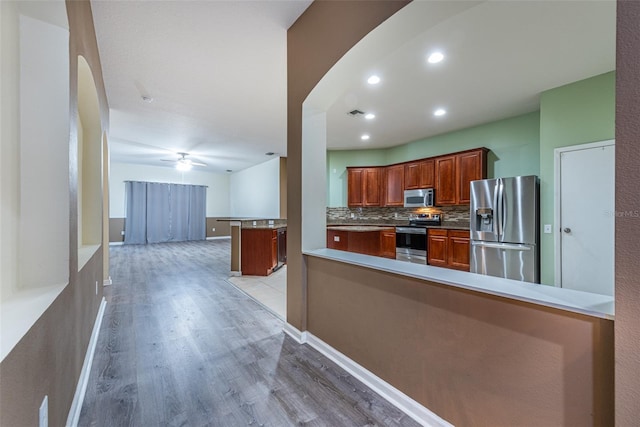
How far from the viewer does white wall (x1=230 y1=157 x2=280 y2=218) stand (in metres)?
8.09

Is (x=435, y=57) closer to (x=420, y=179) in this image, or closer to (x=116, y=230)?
(x=420, y=179)

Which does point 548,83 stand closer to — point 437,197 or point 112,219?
point 437,197

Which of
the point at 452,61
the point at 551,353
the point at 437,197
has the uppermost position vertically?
the point at 452,61

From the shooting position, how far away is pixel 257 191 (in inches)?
356

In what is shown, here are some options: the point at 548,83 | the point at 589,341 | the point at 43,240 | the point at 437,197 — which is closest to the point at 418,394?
the point at 589,341

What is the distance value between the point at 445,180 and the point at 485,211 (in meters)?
1.21

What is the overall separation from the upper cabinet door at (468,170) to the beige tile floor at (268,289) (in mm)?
3574

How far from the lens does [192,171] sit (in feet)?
33.1

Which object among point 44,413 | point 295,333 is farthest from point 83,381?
point 295,333

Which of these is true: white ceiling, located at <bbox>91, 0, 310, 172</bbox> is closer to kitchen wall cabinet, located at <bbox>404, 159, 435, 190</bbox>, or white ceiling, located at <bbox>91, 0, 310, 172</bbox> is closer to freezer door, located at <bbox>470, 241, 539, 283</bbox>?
kitchen wall cabinet, located at <bbox>404, 159, 435, 190</bbox>

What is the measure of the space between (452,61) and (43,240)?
341cm

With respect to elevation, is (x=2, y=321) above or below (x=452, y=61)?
below

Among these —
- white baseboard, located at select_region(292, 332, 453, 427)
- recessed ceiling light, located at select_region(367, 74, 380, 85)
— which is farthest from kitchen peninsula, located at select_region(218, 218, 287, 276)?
recessed ceiling light, located at select_region(367, 74, 380, 85)

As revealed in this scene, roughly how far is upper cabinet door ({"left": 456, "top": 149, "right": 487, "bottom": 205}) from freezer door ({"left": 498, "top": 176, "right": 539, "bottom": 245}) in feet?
2.71
